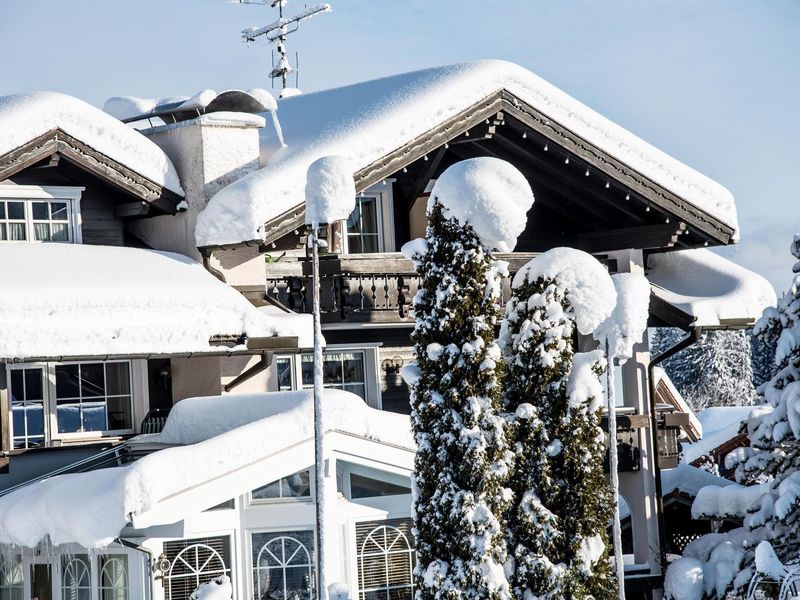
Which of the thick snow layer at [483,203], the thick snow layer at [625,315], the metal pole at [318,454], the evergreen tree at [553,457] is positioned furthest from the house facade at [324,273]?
the thick snow layer at [625,315]

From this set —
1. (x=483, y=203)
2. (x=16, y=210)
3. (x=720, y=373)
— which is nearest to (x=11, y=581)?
(x=16, y=210)

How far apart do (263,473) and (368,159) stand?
5.69 metres

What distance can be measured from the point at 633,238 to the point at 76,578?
11.0 m

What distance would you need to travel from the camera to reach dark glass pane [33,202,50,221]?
18.7 m

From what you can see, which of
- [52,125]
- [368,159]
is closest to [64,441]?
[52,125]

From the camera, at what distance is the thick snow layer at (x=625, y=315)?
58.1 ft

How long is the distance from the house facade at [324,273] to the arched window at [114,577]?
0.14 feet

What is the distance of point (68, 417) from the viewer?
18312 millimetres

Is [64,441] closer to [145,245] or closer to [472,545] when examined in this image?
[145,245]

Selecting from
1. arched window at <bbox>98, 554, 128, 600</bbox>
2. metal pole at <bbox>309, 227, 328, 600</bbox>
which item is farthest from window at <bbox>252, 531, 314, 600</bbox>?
metal pole at <bbox>309, 227, 328, 600</bbox>

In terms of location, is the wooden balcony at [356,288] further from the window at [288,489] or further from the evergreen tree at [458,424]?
the evergreen tree at [458,424]

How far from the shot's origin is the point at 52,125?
59.4 feet

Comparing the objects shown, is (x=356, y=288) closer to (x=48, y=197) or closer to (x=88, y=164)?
(x=88, y=164)

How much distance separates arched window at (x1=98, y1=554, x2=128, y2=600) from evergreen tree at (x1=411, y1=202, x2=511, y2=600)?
11.3 ft
